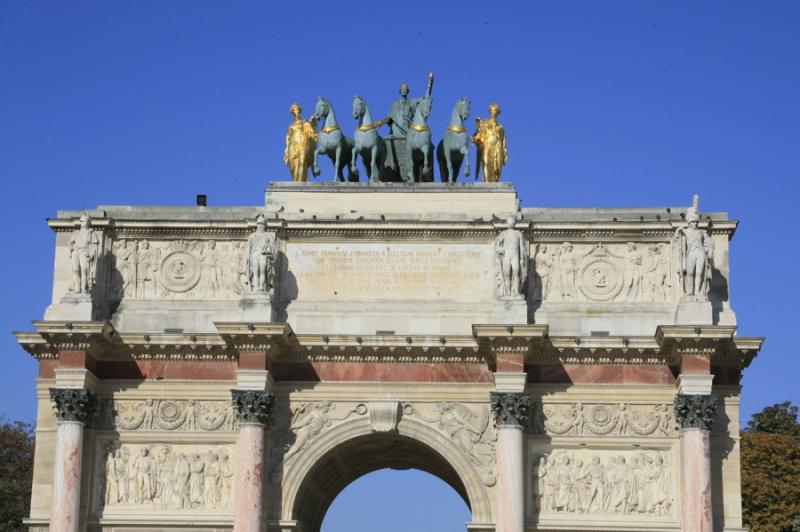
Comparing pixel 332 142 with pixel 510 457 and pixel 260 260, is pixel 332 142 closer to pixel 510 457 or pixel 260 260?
pixel 260 260

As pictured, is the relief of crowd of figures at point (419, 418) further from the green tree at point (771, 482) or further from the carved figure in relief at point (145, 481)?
the green tree at point (771, 482)

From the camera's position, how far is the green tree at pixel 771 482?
2061 inches

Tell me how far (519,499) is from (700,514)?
3753mm

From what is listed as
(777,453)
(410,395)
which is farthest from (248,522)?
(777,453)

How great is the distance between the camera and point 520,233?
124 feet

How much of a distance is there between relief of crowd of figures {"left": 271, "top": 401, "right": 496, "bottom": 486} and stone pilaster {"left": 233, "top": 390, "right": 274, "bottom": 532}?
0.81 m

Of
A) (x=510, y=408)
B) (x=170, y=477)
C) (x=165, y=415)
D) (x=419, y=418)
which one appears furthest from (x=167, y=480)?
(x=510, y=408)

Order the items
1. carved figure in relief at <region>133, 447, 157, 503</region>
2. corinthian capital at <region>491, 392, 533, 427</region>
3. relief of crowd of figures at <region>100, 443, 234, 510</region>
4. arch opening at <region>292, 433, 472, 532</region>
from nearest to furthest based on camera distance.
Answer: corinthian capital at <region>491, 392, 533, 427</region> < relief of crowd of figures at <region>100, 443, 234, 510</region> < carved figure in relief at <region>133, 447, 157, 503</region> < arch opening at <region>292, 433, 472, 532</region>

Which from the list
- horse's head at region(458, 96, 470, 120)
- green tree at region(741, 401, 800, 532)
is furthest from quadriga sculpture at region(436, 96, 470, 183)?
green tree at region(741, 401, 800, 532)

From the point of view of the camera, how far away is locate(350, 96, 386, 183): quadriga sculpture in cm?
4018

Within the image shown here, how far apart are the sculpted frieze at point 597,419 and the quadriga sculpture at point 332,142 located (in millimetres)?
7602

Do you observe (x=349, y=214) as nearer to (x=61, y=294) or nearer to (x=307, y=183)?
(x=307, y=183)

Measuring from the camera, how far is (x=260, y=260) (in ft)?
123

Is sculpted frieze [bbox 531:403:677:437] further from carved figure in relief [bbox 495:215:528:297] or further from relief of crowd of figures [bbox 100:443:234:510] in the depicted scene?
relief of crowd of figures [bbox 100:443:234:510]
